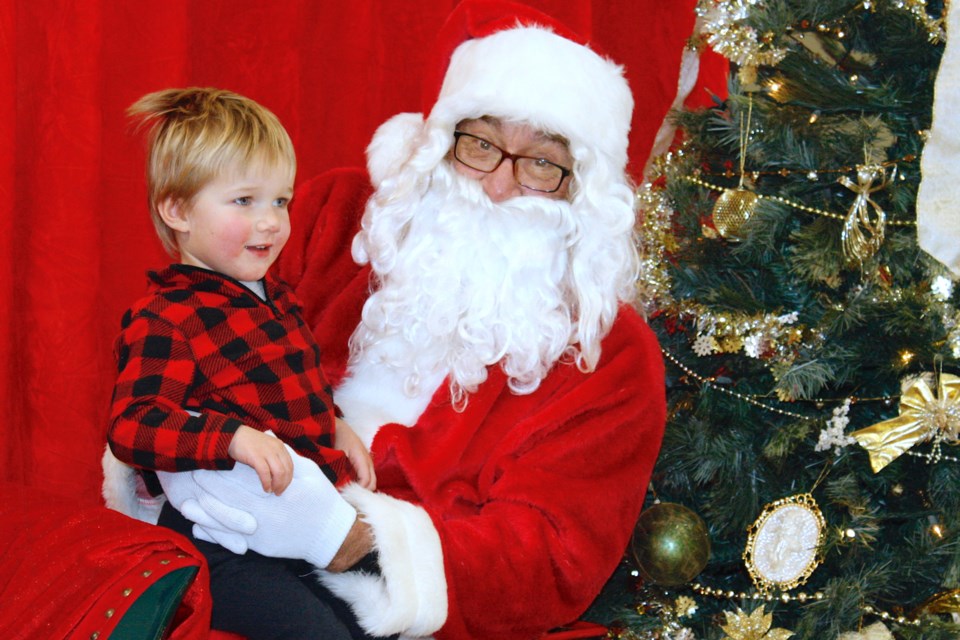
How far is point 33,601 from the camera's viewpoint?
4.28 feet

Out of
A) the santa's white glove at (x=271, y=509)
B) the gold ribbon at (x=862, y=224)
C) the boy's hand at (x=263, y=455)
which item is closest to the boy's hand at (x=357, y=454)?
the santa's white glove at (x=271, y=509)

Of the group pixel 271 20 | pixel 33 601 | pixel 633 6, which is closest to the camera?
pixel 33 601

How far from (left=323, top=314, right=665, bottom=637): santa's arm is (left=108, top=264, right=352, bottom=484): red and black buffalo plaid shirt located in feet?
0.67

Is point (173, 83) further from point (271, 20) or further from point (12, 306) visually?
point (12, 306)

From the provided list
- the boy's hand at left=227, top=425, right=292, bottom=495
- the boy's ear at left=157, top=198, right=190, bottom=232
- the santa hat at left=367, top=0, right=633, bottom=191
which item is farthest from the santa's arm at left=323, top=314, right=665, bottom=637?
the boy's ear at left=157, top=198, right=190, bottom=232

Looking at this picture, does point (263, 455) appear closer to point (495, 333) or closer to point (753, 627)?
point (495, 333)

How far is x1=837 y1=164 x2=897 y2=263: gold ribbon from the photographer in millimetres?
2113

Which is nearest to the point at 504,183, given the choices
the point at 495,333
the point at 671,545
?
the point at 495,333

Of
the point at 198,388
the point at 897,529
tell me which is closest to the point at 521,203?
the point at 198,388

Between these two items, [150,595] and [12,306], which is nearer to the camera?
[150,595]

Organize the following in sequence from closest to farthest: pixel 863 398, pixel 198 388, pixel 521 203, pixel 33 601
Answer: pixel 33 601
pixel 198 388
pixel 521 203
pixel 863 398

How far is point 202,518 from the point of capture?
1.61 meters

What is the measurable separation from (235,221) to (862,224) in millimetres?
1387

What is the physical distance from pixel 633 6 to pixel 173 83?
1.57 m
